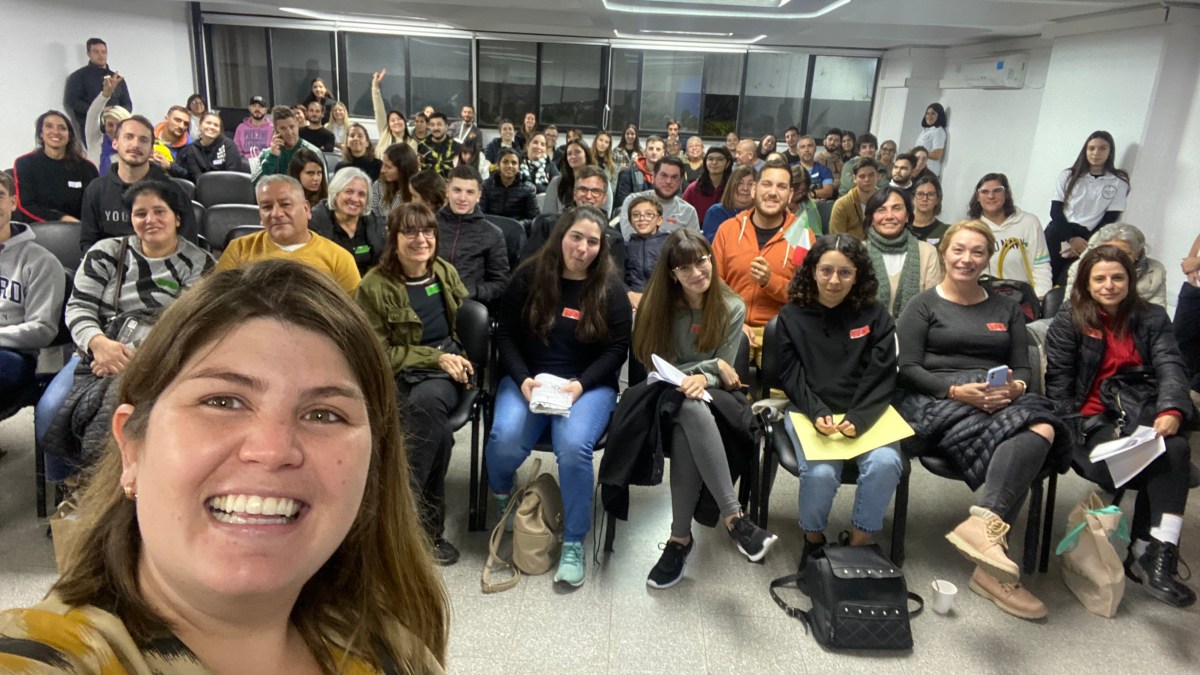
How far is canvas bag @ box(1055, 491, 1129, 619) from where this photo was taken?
246 centimetres

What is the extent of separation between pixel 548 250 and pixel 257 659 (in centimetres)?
227

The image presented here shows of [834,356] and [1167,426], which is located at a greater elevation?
[834,356]

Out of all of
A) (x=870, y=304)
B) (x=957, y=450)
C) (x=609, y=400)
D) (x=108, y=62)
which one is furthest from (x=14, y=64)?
(x=957, y=450)

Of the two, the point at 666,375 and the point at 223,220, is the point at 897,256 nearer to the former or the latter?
the point at 666,375

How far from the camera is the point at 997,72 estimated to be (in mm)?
8570

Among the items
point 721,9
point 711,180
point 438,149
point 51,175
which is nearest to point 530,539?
point 711,180

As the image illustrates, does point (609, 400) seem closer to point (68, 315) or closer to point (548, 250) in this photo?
point (548, 250)

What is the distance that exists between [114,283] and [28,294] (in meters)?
0.37

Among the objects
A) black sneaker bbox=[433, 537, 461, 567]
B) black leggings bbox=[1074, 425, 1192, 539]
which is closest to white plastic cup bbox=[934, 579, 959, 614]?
black leggings bbox=[1074, 425, 1192, 539]

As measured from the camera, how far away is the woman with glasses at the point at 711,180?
209 inches

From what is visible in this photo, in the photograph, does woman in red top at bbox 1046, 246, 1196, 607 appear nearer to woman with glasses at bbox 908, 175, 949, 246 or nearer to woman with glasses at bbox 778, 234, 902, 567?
woman with glasses at bbox 778, 234, 902, 567

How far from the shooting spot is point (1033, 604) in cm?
247

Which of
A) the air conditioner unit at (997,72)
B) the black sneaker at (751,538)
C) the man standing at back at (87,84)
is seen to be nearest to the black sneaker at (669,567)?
the black sneaker at (751,538)

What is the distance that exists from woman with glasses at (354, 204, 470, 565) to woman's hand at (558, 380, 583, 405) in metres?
0.40
